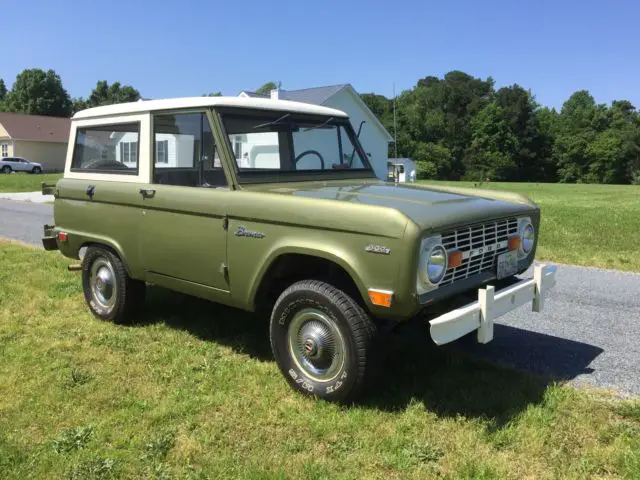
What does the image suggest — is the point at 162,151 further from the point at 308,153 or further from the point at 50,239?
the point at 50,239

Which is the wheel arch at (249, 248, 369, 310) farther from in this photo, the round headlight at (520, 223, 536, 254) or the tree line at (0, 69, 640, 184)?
the tree line at (0, 69, 640, 184)

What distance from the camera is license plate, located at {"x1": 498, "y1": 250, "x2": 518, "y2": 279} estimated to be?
382cm

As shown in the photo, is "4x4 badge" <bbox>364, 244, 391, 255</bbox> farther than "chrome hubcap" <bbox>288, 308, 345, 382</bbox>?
No

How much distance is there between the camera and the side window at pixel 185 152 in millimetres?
4180

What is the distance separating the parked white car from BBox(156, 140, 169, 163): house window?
43.9 metres

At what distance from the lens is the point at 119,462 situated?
116 inches

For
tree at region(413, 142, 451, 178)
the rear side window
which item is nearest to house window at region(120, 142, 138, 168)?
the rear side window

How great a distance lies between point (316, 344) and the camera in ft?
11.7

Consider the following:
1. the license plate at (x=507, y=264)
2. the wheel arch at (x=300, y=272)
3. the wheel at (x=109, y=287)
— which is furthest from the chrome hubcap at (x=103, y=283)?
the license plate at (x=507, y=264)

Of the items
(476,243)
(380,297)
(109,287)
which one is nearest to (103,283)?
(109,287)

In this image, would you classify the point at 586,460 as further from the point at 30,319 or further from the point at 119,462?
the point at 30,319

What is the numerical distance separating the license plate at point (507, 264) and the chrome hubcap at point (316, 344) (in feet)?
4.04

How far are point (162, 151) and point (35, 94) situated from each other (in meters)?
81.3

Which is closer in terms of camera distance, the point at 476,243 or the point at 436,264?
the point at 436,264
